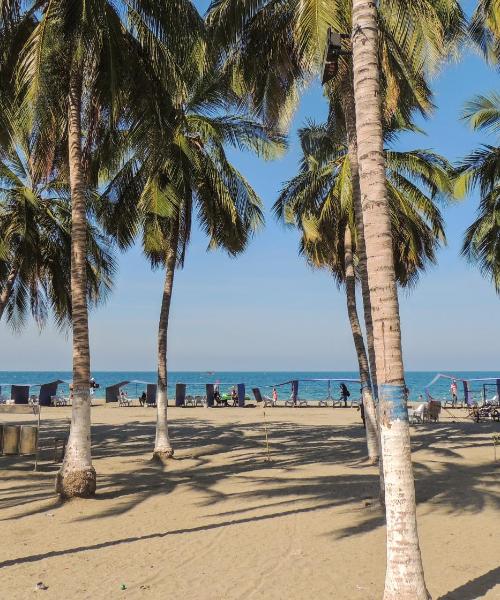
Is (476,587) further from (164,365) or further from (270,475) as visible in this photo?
(164,365)

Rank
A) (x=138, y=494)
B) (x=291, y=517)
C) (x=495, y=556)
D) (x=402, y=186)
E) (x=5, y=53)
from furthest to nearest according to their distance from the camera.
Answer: (x=402, y=186) → (x=5, y=53) → (x=138, y=494) → (x=291, y=517) → (x=495, y=556)

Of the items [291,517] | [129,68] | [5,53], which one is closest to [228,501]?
[291,517]

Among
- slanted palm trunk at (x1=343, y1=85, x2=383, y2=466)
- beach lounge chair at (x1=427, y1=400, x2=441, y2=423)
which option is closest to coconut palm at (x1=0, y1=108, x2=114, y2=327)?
slanted palm trunk at (x1=343, y1=85, x2=383, y2=466)

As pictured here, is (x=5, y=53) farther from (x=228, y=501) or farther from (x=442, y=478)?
(x=442, y=478)

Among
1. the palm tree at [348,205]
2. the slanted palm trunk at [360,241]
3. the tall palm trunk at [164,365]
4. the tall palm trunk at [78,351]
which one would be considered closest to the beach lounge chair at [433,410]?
the palm tree at [348,205]

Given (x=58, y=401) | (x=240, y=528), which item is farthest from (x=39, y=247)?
(x=58, y=401)

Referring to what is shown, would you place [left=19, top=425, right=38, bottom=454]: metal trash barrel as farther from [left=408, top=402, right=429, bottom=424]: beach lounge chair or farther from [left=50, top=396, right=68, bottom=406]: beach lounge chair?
[left=50, top=396, right=68, bottom=406]: beach lounge chair

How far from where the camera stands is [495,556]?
6.55 m

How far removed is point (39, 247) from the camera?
1855 centimetres

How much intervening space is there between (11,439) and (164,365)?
4.02 m

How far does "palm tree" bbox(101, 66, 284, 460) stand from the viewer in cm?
1482

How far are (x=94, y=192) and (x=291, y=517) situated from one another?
13.2 m

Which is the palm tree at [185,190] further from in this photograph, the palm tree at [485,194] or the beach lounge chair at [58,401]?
the beach lounge chair at [58,401]

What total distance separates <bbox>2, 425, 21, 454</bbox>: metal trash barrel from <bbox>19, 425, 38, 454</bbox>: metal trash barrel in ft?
0.49
